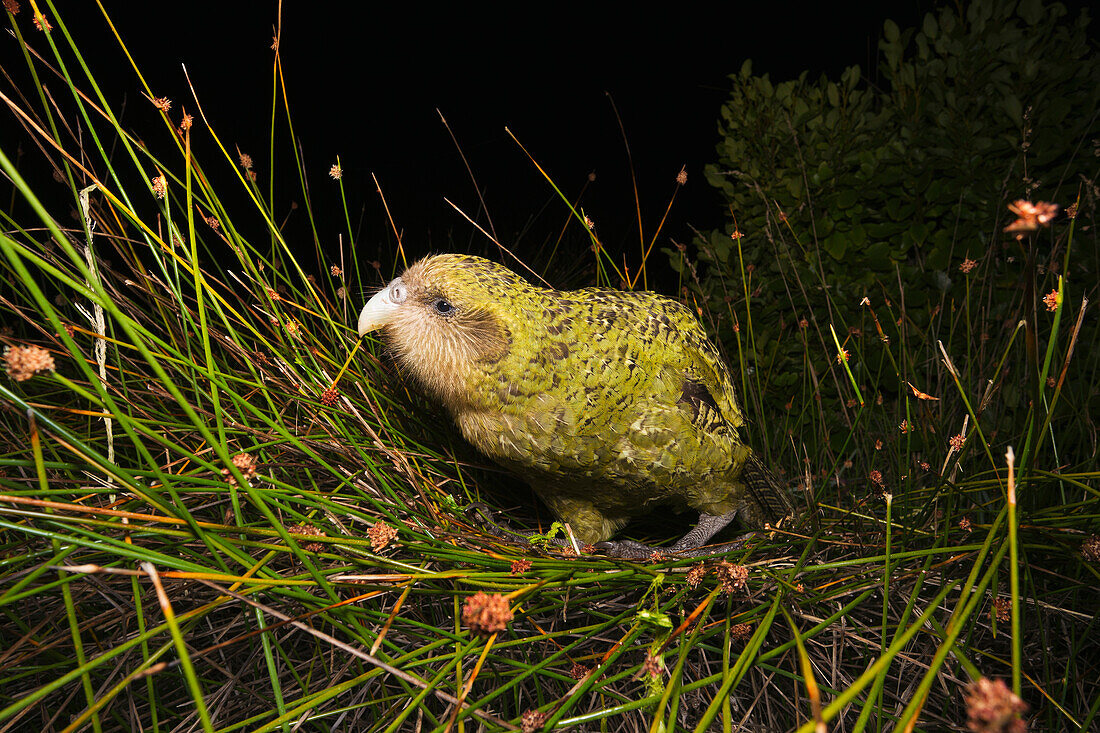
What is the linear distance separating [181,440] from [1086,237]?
7.68 ft

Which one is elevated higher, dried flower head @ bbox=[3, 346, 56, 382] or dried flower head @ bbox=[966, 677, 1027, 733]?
dried flower head @ bbox=[3, 346, 56, 382]

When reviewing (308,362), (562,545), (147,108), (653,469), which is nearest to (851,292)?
(653,469)

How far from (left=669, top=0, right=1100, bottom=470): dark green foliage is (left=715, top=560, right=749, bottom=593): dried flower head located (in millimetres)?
762

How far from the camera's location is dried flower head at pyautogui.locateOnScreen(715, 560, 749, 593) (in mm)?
937

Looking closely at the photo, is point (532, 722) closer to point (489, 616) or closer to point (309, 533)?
point (489, 616)

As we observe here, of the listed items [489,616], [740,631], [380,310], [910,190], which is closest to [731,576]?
[740,631]

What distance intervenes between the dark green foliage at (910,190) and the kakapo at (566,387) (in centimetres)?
42

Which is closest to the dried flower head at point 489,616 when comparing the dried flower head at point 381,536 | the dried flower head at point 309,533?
the dried flower head at point 381,536

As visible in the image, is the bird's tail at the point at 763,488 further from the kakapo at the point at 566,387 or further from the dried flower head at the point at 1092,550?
the dried flower head at the point at 1092,550

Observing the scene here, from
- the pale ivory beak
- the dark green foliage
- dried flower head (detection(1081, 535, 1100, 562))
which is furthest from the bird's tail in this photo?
the pale ivory beak

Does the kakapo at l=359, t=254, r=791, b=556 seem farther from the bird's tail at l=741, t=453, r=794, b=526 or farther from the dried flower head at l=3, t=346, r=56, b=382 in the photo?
the dried flower head at l=3, t=346, r=56, b=382

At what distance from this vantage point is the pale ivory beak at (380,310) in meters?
1.30

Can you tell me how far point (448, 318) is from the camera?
48.8 inches

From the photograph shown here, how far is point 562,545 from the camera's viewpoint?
53.9 inches
